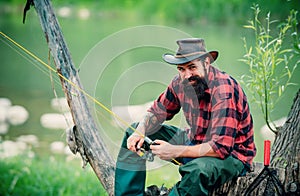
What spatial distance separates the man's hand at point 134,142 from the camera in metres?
2.67

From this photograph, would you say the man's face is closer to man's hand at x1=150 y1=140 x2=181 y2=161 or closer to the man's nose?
the man's nose

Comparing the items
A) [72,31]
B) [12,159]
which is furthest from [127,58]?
[12,159]

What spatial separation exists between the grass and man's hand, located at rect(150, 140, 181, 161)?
156 cm

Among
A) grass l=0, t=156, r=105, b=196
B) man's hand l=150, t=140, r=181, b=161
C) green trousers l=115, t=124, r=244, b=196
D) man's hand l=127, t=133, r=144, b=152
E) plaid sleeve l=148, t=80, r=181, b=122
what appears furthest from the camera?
grass l=0, t=156, r=105, b=196

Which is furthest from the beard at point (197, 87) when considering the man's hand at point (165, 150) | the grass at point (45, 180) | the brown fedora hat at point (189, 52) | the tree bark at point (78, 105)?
the grass at point (45, 180)

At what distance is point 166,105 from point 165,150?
1.29ft

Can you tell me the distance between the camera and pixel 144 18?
599 inches

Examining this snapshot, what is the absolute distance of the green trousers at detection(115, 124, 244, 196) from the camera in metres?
2.37

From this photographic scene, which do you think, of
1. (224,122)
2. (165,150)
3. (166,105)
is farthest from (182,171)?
(166,105)

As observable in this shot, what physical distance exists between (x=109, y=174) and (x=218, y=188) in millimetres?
700

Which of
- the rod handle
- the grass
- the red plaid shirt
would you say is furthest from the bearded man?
the grass

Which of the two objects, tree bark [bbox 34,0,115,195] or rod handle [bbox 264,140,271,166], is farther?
tree bark [bbox 34,0,115,195]

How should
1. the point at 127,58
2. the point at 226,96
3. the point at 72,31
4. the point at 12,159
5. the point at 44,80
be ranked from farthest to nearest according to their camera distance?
the point at 72,31, the point at 127,58, the point at 44,80, the point at 12,159, the point at 226,96

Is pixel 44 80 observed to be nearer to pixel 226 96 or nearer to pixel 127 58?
pixel 127 58
